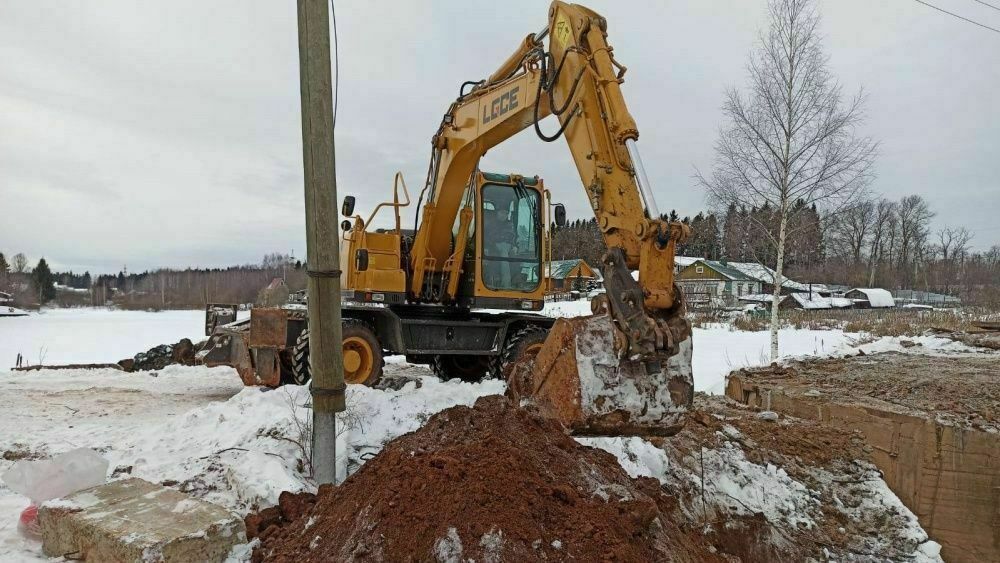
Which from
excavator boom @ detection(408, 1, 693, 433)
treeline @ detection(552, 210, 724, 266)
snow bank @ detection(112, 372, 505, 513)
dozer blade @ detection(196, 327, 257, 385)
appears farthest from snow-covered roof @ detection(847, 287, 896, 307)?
snow bank @ detection(112, 372, 505, 513)

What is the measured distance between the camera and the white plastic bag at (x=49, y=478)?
11.7 ft

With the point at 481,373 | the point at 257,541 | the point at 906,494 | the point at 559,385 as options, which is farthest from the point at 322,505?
the point at 481,373

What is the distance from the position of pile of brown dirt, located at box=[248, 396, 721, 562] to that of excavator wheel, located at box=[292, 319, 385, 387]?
389cm

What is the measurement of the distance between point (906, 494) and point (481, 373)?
5.63 m

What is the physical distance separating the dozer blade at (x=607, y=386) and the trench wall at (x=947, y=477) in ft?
9.38

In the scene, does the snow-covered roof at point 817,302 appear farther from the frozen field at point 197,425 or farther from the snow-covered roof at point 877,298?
the frozen field at point 197,425

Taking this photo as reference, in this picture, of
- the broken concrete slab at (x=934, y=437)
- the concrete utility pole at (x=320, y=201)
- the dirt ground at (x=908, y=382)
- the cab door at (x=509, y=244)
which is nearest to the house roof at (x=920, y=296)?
the dirt ground at (x=908, y=382)

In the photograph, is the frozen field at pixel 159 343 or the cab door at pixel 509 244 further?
the frozen field at pixel 159 343

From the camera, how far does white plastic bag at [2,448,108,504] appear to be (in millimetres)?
3594

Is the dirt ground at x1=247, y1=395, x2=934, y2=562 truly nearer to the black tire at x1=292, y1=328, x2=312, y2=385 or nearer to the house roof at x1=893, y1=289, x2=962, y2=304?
the black tire at x1=292, y1=328, x2=312, y2=385

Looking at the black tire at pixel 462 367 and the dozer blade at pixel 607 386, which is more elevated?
the dozer blade at pixel 607 386

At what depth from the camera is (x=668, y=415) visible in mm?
3828

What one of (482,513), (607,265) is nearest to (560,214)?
(607,265)

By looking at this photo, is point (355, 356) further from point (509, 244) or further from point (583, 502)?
point (583, 502)
